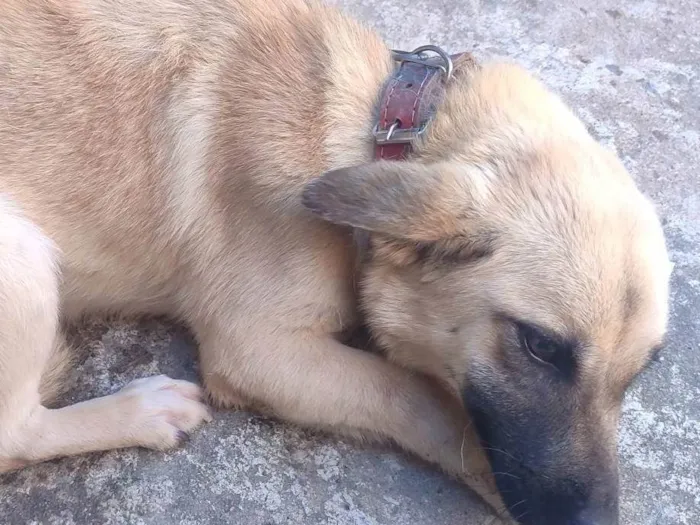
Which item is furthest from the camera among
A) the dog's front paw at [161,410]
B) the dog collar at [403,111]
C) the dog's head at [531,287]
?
the dog's front paw at [161,410]

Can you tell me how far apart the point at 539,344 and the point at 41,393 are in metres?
1.65

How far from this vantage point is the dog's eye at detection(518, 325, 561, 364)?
6.91 ft

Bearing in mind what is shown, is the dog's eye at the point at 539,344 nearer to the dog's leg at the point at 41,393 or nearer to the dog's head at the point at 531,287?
the dog's head at the point at 531,287

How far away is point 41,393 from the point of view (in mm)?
2604

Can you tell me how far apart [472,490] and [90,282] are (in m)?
1.46

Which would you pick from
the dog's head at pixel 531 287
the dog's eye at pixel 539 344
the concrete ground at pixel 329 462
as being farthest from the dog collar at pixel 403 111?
the concrete ground at pixel 329 462

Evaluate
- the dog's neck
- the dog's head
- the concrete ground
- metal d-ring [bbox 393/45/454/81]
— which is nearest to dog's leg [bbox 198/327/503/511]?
the concrete ground

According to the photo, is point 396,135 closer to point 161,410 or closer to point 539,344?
point 539,344

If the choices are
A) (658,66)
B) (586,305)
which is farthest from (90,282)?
(658,66)

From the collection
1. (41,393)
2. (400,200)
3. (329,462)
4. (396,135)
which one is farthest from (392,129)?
(41,393)

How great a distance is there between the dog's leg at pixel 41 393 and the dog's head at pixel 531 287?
0.90 meters

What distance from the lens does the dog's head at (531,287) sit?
2.10 meters

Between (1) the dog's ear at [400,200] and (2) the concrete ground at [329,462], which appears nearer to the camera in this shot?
(1) the dog's ear at [400,200]

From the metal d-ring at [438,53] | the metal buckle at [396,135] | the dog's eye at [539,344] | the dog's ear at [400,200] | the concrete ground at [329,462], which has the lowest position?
the concrete ground at [329,462]
